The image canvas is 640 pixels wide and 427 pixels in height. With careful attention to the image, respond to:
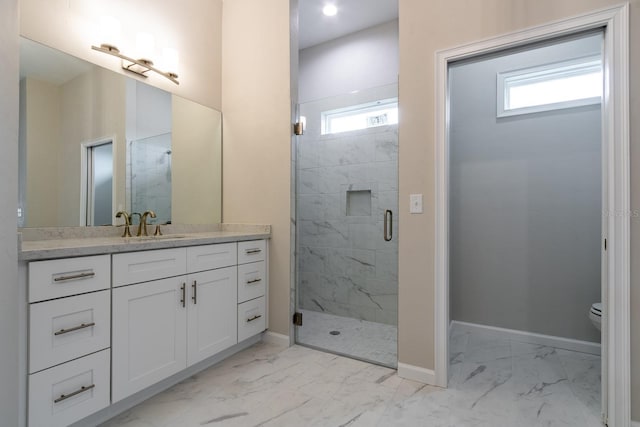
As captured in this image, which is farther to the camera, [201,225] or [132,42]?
[201,225]

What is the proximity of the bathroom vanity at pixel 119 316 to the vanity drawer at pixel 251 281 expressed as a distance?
11mm

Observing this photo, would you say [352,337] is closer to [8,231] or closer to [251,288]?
[251,288]

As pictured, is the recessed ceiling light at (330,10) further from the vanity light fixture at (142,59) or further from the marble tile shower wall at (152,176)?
the marble tile shower wall at (152,176)

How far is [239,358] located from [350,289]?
1208mm

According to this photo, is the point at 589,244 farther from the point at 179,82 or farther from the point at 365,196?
the point at 179,82

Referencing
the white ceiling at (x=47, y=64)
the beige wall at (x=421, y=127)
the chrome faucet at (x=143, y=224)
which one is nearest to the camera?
the white ceiling at (x=47, y=64)

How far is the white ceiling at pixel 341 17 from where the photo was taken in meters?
2.94

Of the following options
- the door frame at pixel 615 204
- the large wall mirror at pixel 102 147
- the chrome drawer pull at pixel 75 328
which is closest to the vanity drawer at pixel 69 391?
the chrome drawer pull at pixel 75 328

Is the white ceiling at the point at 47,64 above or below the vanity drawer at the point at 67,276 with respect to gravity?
above

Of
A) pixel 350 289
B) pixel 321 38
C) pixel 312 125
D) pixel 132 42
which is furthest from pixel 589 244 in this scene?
pixel 132 42

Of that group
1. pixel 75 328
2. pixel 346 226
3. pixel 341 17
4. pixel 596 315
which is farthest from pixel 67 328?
pixel 341 17

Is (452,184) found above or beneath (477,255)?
above

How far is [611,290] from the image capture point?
1.44 metres

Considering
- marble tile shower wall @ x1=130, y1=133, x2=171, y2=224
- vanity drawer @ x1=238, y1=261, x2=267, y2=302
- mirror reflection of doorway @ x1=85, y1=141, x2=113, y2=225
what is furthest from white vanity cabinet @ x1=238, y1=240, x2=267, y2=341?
mirror reflection of doorway @ x1=85, y1=141, x2=113, y2=225
